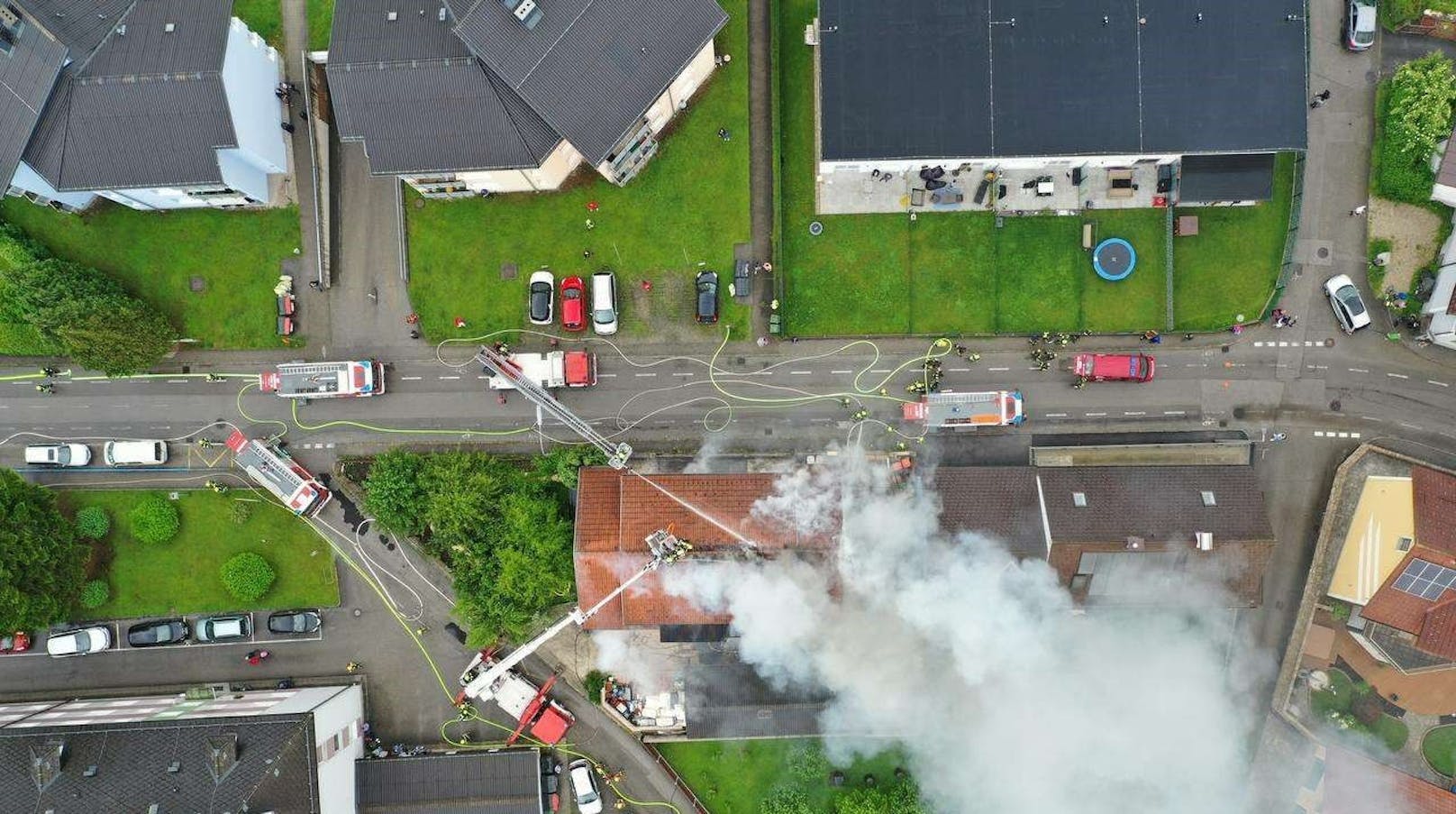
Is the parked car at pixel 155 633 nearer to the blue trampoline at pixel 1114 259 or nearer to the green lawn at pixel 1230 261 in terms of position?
the blue trampoline at pixel 1114 259

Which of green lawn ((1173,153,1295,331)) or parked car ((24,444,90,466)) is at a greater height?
green lawn ((1173,153,1295,331))

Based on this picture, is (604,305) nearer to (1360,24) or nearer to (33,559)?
(33,559)

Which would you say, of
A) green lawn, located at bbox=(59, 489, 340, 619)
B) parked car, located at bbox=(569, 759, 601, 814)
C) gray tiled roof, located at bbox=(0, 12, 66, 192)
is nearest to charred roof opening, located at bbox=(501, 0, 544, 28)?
gray tiled roof, located at bbox=(0, 12, 66, 192)

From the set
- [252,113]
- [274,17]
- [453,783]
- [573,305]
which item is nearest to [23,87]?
[252,113]

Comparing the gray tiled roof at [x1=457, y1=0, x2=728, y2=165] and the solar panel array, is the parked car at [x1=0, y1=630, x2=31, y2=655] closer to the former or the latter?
the gray tiled roof at [x1=457, y1=0, x2=728, y2=165]

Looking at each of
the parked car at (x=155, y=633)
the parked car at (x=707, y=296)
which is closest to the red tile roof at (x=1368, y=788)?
the parked car at (x=707, y=296)

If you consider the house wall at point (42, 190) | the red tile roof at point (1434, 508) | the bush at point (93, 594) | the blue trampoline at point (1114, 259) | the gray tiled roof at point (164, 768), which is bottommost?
the gray tiled roof at point (164, 768)
